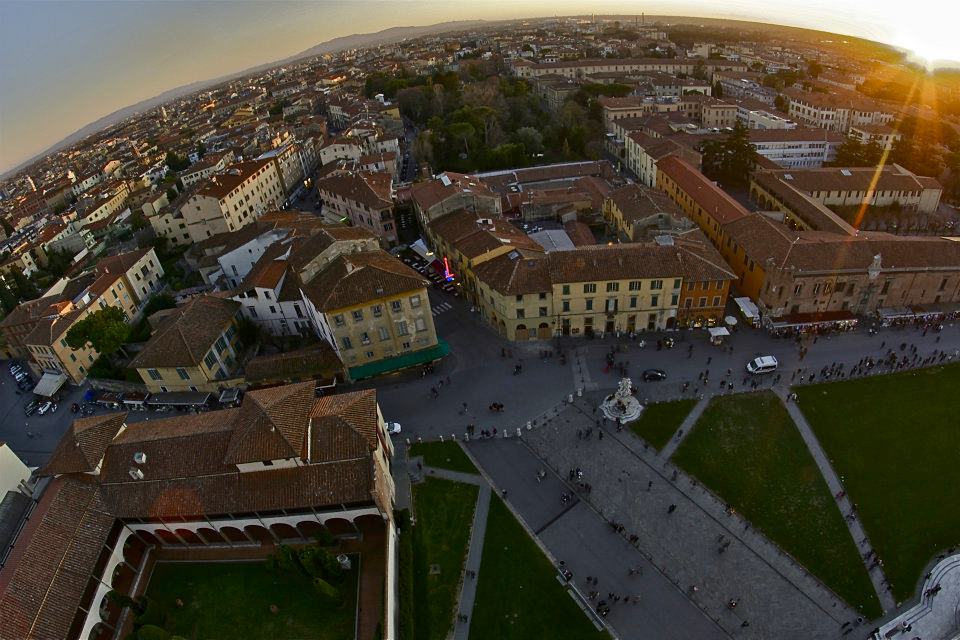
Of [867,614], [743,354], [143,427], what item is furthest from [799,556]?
[143,427]

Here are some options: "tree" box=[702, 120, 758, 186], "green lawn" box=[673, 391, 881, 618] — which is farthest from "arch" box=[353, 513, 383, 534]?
"tree" box=[702, 120, 758, 186]

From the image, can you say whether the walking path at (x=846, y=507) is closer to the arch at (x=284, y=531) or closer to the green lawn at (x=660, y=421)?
the green lawn at (x=660, y=421)

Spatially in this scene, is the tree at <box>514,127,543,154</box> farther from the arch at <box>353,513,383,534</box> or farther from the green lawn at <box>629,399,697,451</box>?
the arch at <box>353,513,383,534</box>

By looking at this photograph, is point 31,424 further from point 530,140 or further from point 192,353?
point 530,140

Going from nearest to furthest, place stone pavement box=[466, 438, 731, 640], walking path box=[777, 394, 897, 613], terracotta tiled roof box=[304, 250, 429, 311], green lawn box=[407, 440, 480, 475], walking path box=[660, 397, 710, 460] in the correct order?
stone pavement box=[466, 438, 731, 640] < walking path box=[777, 394, 897, 613] < walking path box=[660, 397, 710, 460] < green lawn box=[407, 440, 480, 475] < terracotta tiled roof box=[304, 250, 429, 311]

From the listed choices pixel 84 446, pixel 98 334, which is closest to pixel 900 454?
pixel 84 446

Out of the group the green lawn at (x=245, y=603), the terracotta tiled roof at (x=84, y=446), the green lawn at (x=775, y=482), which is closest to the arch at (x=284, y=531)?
the green lawn at (x=245, y=603)
